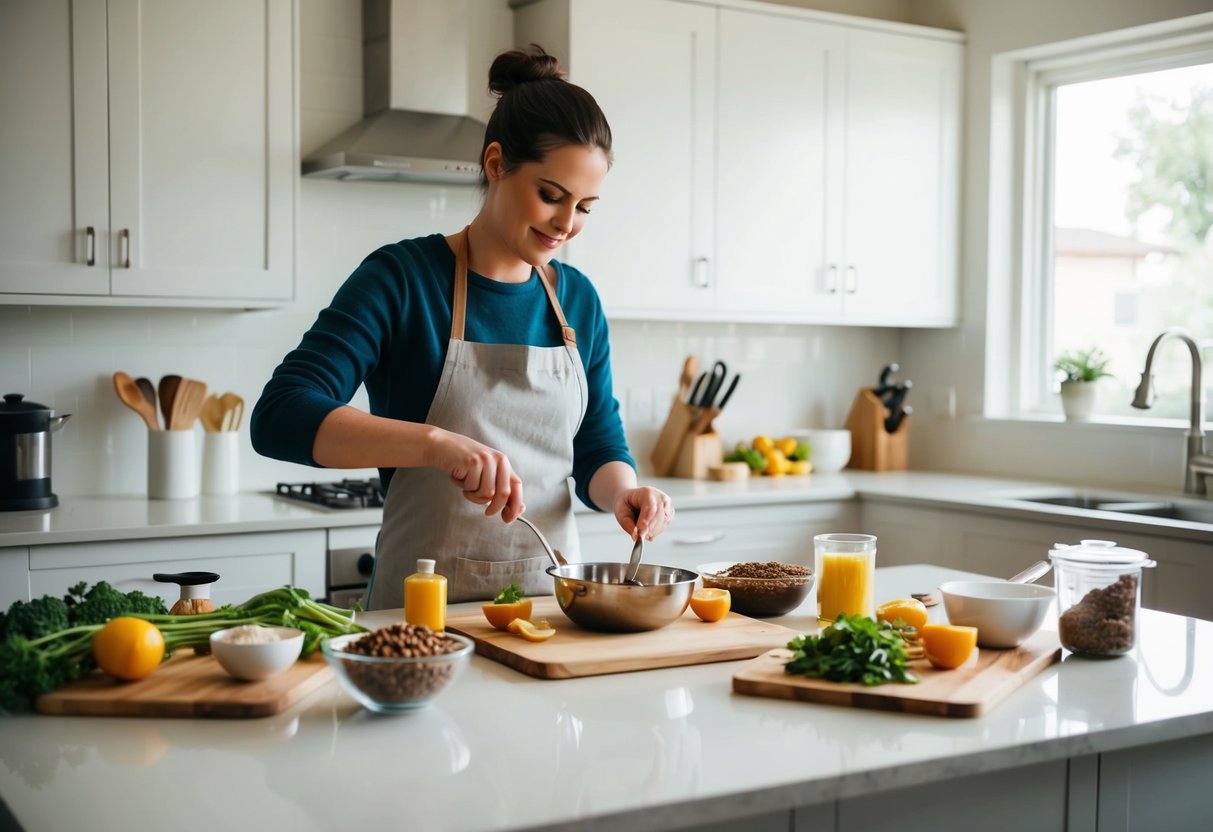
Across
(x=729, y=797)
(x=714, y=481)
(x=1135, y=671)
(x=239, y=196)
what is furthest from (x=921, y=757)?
(x=714, y=481)

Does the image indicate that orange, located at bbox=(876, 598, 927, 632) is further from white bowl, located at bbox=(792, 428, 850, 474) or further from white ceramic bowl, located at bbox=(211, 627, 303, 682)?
white bowl, located at bbox=(792, 428, 850, 474)

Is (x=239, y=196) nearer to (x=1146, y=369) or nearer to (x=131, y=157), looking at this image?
(x=131, y=157)

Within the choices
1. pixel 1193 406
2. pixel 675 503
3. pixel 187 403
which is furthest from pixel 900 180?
pixel 187 403

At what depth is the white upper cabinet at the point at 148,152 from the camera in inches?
116

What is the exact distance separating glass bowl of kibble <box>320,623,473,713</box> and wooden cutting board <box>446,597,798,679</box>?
0.72 ft

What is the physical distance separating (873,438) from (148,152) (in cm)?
262

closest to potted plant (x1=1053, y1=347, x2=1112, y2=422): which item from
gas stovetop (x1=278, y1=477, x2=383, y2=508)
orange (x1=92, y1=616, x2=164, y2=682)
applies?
gas stovetop (x1=278, y1=477, x2=383, y2=508)

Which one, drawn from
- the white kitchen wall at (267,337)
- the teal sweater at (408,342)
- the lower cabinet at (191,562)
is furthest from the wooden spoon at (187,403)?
the teal sweater at (408,342)

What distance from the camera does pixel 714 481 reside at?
159 inches

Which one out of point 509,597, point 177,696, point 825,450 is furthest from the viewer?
point 825,450

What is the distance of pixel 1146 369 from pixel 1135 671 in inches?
84.3

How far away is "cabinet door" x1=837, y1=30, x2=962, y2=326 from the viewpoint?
418 centimetres

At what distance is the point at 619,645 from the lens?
169 cm

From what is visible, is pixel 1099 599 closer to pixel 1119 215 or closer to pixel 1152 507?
pixel 1152 507
